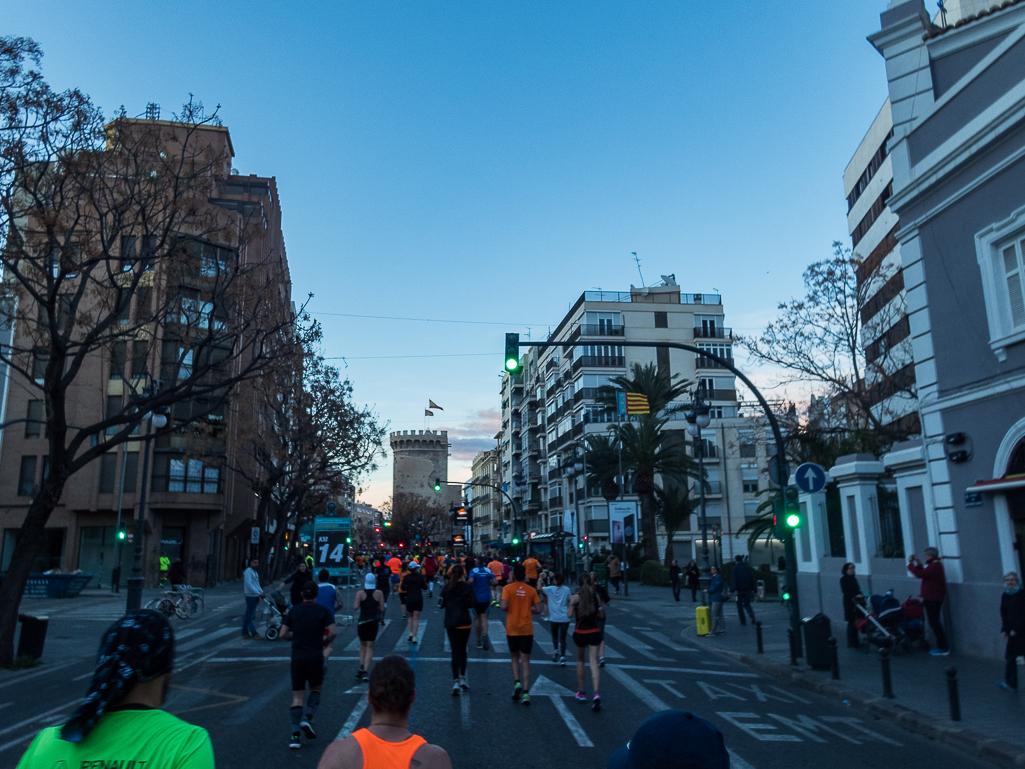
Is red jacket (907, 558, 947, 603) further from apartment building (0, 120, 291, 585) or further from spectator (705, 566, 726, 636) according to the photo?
apartment building (0, 120, 291, 585)

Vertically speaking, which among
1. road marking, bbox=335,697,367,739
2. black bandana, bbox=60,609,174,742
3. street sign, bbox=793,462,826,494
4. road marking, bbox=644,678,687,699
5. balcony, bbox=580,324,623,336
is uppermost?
balcony, bbox=580,324,623,336

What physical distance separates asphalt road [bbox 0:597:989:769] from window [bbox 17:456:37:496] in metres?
30.3

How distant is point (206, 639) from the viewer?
18.7 meters

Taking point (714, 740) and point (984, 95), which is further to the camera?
point (984, 95)

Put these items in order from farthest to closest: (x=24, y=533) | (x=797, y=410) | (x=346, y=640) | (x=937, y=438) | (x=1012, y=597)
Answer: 1. (x=797, y=410)
2. (x=346, y=640)
3. (x=937, y=438)
4. (x=24, y=533)
5. (x=1012, y=597)

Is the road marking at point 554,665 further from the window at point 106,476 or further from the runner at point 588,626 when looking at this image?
the window at point 106,476

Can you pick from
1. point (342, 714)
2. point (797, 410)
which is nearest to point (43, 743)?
point (342, 714)

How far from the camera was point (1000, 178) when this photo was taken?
14305 mm

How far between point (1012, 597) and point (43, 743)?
11948 mm

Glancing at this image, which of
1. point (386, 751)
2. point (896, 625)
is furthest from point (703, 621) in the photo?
point (386, 751)

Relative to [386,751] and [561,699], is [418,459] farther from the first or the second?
[386,751]

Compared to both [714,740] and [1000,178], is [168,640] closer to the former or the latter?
[714,740]

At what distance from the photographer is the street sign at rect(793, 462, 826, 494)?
15094 mm

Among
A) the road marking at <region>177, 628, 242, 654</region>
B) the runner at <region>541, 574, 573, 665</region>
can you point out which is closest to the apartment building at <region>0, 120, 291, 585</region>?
the road marking at <region>177, 628, 242, 654</region>
